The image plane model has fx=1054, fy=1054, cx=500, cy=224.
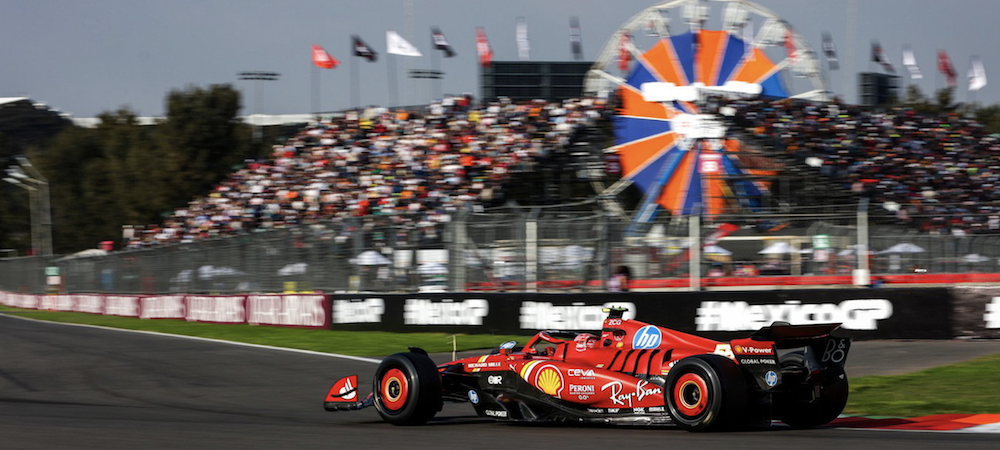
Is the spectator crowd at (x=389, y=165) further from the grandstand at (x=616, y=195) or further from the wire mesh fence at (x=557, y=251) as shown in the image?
the wire mesh fence at (x=557, y=251)

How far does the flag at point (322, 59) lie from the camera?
44188mm

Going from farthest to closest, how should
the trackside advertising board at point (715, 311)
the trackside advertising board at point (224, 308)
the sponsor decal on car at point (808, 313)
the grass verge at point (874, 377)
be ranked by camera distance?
the trackside advertising board at point (224, 308) < the sponsor decal on car at point (808, 313) < the trackside advertising board at point (715, 311) < the grass verge at point (874, 377)

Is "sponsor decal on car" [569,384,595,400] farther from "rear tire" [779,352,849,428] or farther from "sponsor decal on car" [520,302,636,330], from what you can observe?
"sponsor decal on car" [520,302,636,330]

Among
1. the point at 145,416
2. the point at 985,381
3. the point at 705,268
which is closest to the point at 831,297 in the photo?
the point at 705,268

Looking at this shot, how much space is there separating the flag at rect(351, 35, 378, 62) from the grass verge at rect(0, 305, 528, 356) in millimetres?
21527

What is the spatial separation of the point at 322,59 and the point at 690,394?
39107 mm

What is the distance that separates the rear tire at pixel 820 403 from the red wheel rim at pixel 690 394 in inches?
32.9

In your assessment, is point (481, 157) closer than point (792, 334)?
No

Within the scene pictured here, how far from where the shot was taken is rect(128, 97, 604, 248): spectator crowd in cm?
2806

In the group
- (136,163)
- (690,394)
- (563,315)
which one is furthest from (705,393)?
(136,163)

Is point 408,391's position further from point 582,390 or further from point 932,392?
point 932,392

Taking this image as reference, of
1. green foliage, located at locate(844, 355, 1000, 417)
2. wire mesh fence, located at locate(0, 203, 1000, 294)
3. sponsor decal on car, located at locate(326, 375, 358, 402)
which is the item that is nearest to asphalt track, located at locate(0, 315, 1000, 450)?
sponsor decal on car, located at locate(326, 375, 358, 402)

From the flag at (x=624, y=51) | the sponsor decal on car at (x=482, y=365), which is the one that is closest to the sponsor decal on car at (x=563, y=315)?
the sponsor decal on car at (x=482, y=365)

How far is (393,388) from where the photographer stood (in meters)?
8.52
